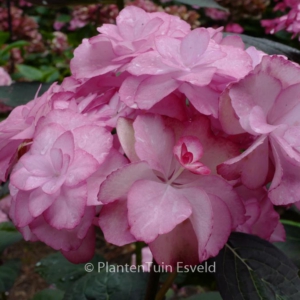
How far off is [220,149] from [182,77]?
0.22 feet

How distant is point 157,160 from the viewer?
35cm

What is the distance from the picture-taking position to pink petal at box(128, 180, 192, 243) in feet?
1.04

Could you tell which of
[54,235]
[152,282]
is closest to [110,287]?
[152,282]

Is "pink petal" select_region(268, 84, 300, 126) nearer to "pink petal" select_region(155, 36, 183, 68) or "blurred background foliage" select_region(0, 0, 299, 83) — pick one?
"pink petal" select_region(155, 36, 183, 68)

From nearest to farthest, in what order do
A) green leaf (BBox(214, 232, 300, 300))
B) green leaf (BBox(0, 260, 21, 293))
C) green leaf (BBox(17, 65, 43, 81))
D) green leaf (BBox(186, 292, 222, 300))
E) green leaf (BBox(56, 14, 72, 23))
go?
green leaf (BBox(214, 232, 300, 300)) < green leaf (BBox(186, 292, 222, 300)) < green leaf (BBox(0, 260, 21, 293)) < green leaf (BBox(17, 65, 43, 81)) < green leaf (BBox(56, 14, 72, 23))

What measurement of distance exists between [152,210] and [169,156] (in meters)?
0.05

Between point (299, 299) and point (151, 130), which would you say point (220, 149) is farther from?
point (299, 299)

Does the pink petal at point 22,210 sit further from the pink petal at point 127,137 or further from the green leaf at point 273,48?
the green leaf at point 273,48

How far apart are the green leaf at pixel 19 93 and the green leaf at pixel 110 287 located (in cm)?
42

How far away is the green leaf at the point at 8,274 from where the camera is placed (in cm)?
90

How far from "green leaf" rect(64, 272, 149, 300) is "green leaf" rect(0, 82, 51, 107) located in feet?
1.37

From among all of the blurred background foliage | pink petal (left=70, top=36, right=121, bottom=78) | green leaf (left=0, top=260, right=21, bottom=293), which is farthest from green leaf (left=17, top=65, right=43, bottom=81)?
pink petal (left=70, top=36, right=121, bottom=78)

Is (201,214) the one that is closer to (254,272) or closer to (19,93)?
(254,272)

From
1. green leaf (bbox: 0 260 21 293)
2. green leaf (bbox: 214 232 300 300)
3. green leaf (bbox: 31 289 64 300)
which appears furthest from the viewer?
green leaf (bbox: 31 289 64 300)
